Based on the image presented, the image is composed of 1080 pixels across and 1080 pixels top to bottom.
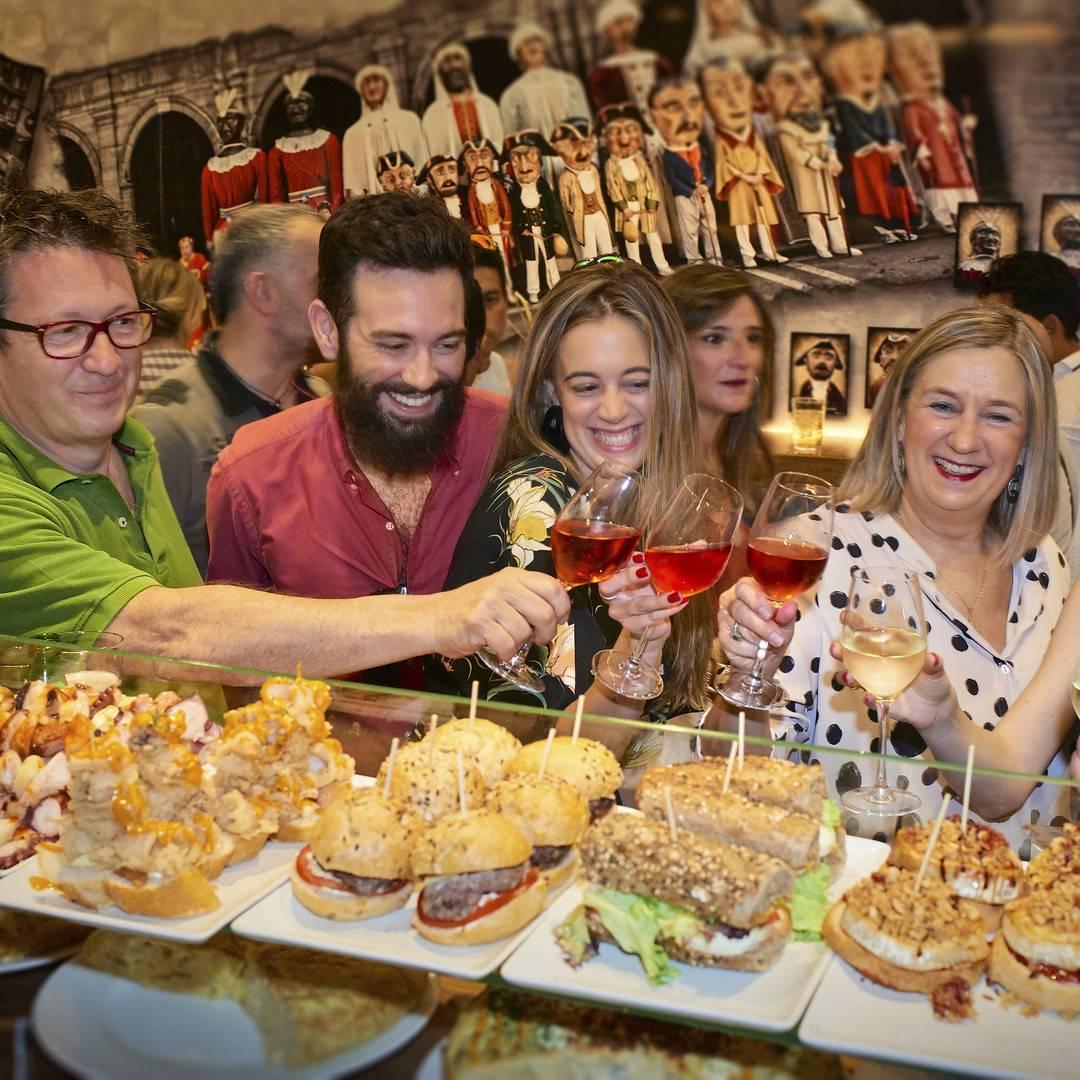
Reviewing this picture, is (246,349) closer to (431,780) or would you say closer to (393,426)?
(393,426)

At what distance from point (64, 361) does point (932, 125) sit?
13.9 ft

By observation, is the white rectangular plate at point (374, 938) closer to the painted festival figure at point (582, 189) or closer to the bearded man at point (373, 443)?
the bearded man at point (373, 443)

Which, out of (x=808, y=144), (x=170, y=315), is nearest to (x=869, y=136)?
(x=808, y=144)

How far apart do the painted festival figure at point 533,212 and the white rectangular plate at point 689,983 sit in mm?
5249

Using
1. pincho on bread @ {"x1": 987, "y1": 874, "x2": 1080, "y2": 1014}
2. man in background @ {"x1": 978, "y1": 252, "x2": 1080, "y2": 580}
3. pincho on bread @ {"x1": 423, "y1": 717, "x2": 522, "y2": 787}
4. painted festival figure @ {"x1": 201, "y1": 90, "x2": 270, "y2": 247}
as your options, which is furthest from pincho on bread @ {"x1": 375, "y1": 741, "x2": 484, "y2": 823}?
painted festival figure @ {"x1": 201, "y1": 90, "x2": 270, "y2": 247}

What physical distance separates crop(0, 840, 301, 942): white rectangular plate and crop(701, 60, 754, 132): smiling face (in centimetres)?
499

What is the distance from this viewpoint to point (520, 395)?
3215 mm

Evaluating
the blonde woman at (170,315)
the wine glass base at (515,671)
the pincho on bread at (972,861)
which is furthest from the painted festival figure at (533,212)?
the pincho on bread at (972,861)

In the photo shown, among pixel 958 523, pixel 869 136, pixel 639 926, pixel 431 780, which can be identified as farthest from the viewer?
pixel 869 136

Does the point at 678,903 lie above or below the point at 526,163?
below

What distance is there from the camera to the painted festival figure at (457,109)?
634 cm

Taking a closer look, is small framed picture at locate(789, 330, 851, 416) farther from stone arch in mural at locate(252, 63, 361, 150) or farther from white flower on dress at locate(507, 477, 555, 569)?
white flower on dress at locate(507, 477, 555, 569)

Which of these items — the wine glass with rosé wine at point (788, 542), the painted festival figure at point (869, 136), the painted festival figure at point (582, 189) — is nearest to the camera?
the wine glass with rosé wine at point (788, 542)

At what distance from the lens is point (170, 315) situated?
6664 mm
